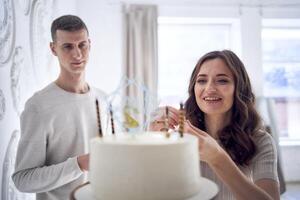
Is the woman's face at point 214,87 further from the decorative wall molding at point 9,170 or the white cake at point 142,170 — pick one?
the decorative wall molding at point 9,170

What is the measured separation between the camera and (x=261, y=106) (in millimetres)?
3889

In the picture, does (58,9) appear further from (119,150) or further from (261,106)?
(261,106)

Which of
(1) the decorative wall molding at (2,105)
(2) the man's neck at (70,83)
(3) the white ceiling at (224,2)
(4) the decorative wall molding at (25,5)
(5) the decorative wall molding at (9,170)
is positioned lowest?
(5) the decorative wall molding at (9,170)

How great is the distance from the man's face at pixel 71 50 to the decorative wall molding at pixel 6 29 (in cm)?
22

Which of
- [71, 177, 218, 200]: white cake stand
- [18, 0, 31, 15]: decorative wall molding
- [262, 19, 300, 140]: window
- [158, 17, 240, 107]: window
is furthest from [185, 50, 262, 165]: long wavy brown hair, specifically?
[262, 19, 300, 140]: window

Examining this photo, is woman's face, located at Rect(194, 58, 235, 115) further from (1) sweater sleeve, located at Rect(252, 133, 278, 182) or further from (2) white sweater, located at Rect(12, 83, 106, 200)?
(2) white sweater, located at Rect(12, 83, 106, 200)

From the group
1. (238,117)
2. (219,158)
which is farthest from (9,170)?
(238,117)

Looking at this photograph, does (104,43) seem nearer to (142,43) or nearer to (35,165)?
(142,43)

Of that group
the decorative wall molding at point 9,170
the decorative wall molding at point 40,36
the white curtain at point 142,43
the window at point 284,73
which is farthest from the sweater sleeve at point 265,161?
the window at point 284,73

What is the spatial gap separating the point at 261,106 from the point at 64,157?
131 inches

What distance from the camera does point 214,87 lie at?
1.22 m

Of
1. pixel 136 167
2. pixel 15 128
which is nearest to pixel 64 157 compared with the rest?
pixel 15 128

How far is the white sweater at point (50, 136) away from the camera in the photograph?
95 cm

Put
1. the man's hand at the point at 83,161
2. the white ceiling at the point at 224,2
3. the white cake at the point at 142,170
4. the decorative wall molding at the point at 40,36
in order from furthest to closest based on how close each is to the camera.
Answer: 1. the white ceiling at the point at 224,2
2. the decorative wall molding at the point at 40,36
3. the man's hand at the point at 83,161
4. the white cake at the point at 142,170
